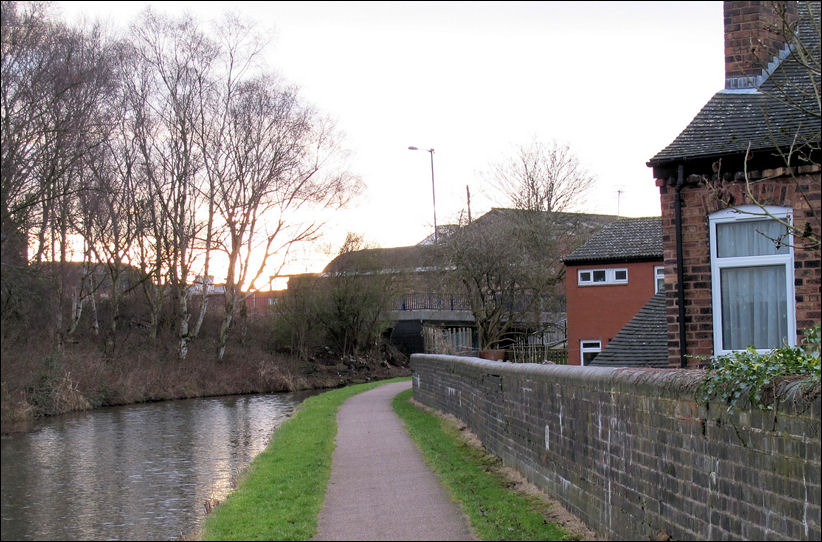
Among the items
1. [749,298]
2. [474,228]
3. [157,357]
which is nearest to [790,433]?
[749,298]

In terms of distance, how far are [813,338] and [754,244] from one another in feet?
22.7

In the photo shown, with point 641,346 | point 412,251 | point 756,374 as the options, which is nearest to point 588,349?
point 641,346

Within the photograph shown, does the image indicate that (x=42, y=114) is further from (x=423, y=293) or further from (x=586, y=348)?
(x=423, y=293)

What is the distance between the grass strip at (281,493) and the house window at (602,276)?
42.3 ft

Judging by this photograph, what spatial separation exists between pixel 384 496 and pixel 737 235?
6.17 m

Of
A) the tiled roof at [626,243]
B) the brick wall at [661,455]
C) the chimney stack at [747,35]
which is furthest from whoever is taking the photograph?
the tiled roof at [626,243]

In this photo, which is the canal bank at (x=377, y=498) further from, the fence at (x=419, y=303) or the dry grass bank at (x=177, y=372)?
the fence at (x=419, y=303)

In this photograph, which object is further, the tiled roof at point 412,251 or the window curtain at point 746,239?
the tiled roof at point 412,251

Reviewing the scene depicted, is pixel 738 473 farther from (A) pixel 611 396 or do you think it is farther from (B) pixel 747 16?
(B) pixel 747 16

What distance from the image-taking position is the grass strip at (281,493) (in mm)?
8773

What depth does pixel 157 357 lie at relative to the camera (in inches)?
1451

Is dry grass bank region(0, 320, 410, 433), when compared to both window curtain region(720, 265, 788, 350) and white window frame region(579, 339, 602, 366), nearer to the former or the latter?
white window frame region(579, 339, 602, 366)

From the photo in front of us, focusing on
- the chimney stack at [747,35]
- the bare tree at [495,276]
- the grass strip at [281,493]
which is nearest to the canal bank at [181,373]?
the grass strip at [281,493]

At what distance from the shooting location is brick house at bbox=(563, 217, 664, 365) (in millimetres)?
28078
